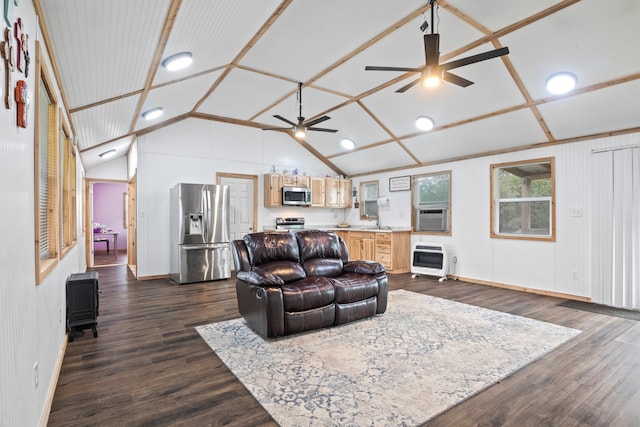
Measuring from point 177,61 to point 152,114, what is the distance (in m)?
2.08

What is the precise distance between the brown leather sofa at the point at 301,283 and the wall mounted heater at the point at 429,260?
272 cm

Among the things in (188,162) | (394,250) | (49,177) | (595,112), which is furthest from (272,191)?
(595,112)

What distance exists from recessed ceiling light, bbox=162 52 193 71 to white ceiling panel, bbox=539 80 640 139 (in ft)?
15.0

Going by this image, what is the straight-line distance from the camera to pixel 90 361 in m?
2.81

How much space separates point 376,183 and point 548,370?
20.1ft

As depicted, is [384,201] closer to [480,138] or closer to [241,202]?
[480,138]

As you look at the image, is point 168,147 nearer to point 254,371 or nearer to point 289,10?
point 289,10

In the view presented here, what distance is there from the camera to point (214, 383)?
2453mm

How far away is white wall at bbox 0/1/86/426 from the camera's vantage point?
126 cm

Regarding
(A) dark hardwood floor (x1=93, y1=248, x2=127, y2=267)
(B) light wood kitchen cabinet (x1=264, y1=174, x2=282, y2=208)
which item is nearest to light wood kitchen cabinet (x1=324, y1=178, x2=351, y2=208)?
(B) light wood kitchen cabinet (x1=264, y1=174, x2=282, y2=208)

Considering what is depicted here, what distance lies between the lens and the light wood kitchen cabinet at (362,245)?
751cm

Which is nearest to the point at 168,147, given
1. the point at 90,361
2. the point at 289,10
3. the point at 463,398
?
the point at 289,10

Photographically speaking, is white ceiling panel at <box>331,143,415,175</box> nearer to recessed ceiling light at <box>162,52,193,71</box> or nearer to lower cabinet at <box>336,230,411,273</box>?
lower cabinet at <box>336,230,411,273</box>

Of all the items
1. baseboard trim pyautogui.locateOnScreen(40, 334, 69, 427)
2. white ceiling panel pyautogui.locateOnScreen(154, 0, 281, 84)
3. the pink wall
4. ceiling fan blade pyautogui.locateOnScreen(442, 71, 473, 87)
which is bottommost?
baseboard trim pyautogui.locateOnScreen(40, 334, 69, 427)
